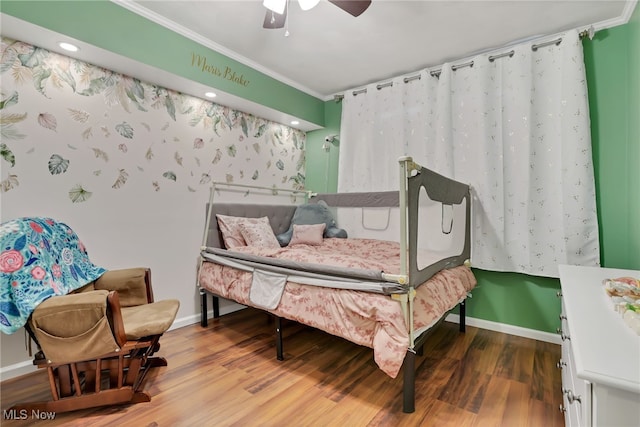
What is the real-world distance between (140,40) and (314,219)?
2134 millimetres

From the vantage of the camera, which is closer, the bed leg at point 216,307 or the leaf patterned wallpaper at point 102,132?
the leaf patterned wallpaper at point 102,132

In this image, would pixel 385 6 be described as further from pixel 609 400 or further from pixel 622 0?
pixel 609 400

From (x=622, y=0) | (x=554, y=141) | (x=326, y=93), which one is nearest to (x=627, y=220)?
(x=554, y=141)

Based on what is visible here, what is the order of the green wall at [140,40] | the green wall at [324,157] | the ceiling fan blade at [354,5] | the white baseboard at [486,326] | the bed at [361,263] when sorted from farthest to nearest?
the green wall at [324,157]
the white baseboard at [486,326]
the green wall at [140,40]
the ceiling fan blade at [354,5]
the bed at [361,263]

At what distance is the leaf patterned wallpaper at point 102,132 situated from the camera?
1948mm

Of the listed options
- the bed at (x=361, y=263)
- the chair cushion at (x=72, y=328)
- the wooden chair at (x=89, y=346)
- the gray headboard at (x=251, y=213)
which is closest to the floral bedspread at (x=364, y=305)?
the bed at (x=361, y=263)

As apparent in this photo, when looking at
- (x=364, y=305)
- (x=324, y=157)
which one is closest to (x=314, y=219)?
(x=324, y=157)

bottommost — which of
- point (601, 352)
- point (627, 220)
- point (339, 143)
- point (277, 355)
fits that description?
point (277, 355)

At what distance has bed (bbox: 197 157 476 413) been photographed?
1.58 metres

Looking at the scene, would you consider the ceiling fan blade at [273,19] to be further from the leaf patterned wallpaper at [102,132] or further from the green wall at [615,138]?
the green wall at [615,138]

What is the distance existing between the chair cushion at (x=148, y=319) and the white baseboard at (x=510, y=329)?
2.48m

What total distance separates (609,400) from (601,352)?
0.42 feet

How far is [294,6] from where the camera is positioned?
212cm

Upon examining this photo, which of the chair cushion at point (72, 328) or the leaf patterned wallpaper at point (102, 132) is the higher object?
the leaf patterned wallpaper at point (102, 132)
